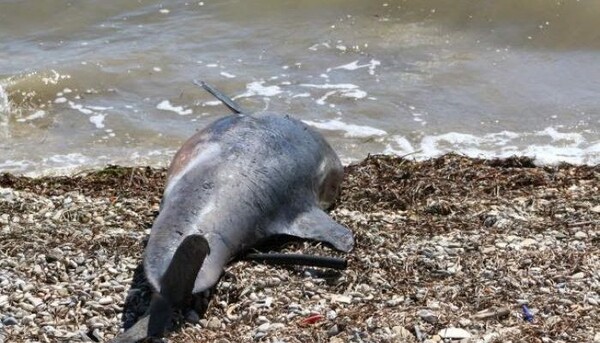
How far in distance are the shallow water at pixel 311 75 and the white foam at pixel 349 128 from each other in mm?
26

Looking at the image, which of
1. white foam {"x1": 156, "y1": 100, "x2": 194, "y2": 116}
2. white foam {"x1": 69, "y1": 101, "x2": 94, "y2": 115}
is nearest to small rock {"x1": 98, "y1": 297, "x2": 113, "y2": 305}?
white foam {"x1": 156, "y1": 100, "x2": 194, "y2": 116}

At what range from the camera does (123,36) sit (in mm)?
13328

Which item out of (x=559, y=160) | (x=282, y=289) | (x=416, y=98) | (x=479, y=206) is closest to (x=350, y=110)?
(x=416, y=98)

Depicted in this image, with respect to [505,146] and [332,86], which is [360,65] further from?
[505,146]

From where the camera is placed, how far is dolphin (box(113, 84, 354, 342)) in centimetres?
478

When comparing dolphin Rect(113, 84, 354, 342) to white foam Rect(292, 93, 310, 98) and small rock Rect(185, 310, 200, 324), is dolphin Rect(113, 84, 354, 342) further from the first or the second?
Result: white foam Rect(292, 93, 310, 98)

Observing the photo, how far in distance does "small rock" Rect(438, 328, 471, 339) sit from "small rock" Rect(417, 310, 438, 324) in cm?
10

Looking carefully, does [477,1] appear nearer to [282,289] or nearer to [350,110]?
[350,110]

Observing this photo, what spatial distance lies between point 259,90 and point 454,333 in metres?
6.68

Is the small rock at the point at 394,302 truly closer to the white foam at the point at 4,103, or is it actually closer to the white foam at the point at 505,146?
the white foam at the point at 505,146

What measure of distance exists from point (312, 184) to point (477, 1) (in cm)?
875

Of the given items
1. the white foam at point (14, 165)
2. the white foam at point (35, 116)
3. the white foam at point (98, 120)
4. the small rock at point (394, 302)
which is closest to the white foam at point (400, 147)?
the white foam at point (98, 120)

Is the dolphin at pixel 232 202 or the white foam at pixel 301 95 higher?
the dolphin at pixel 232 202

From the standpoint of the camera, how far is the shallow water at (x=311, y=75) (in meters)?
9.65
